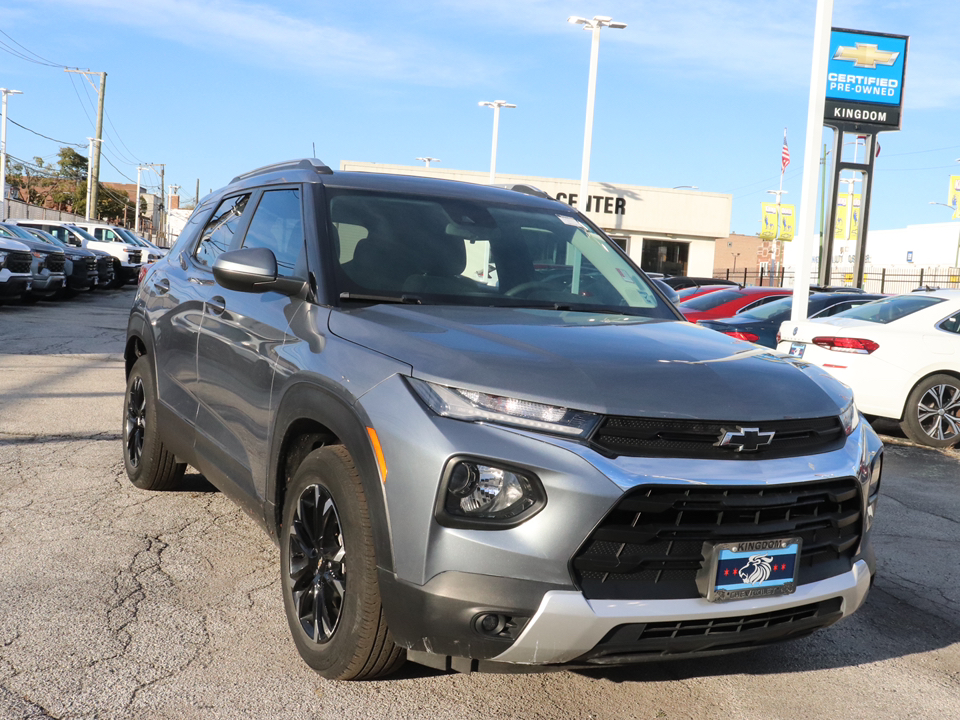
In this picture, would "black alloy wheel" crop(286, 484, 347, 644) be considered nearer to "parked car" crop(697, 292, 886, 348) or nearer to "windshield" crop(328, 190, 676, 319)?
"windshield" crop(328, 190, 676, 319)

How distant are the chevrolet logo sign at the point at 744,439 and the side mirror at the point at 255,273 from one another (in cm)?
172

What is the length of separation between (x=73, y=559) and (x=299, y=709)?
186 centimetres

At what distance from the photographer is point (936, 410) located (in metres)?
8.95

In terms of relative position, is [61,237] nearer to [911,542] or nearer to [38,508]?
[38,508]

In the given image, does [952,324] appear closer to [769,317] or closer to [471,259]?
[769,317]

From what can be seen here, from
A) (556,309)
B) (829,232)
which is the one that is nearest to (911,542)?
(556,309)

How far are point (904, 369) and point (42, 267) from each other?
1672cm

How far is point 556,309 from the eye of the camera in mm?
3951

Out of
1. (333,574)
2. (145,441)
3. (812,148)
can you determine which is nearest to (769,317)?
(812,148)

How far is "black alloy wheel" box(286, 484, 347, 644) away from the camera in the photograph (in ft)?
10.3

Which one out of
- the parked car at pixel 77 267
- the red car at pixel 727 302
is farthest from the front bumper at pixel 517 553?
the parked car at pixel 77 267

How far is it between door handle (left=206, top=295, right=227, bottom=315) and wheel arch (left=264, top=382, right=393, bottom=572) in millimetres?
1002

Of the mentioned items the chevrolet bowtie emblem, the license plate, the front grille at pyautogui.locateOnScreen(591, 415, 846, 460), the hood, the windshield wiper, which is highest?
the chevrolet bowtie emblem

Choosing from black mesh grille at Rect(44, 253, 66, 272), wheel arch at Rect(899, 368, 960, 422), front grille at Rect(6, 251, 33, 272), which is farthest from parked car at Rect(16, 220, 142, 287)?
wheel arch at Rect(899, 368, 960, 422)
